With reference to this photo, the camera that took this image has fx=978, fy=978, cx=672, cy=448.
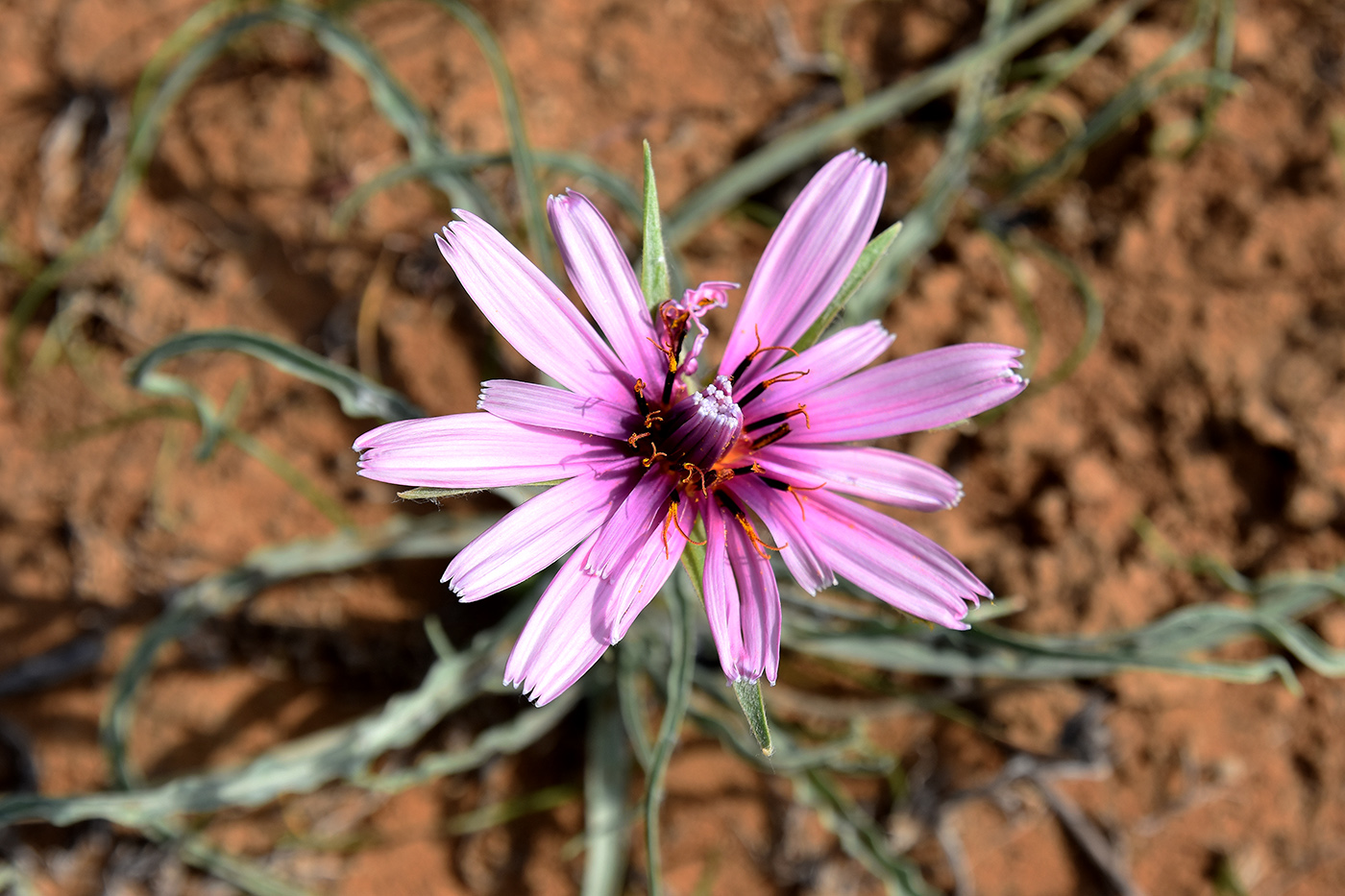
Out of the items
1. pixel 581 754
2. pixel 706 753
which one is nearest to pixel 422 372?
pixel 581 754

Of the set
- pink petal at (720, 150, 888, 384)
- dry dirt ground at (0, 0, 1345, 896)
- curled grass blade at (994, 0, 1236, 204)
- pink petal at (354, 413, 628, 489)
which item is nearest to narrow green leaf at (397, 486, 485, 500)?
pink petal at (354, 413, 628, 489)

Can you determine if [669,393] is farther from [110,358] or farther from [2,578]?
[2,578]

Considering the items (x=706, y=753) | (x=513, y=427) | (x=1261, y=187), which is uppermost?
(x=1261, y=187)

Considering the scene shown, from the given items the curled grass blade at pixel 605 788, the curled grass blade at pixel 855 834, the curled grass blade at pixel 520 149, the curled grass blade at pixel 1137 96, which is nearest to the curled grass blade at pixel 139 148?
the curled grass blade at pixel 520 149

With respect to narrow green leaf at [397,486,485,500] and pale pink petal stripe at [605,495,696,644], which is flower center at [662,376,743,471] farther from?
narrow green leaf at [397,486,485,500]

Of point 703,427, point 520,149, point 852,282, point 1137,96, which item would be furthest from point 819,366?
point 1137,96

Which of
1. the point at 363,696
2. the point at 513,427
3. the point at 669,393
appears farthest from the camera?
the point at 363,696

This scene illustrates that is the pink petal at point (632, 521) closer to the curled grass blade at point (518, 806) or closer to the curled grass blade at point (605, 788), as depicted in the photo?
the curled grass blade at point (605, 788)
